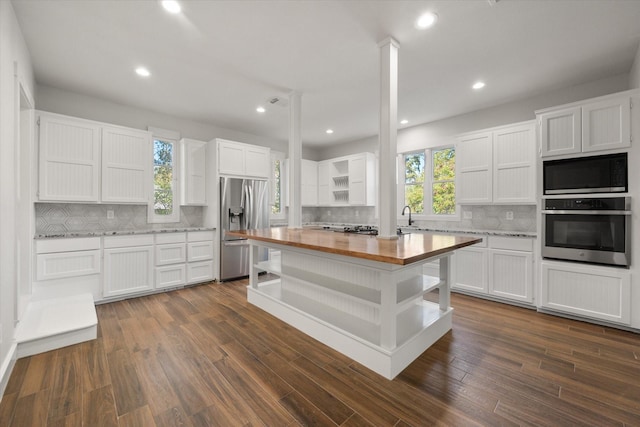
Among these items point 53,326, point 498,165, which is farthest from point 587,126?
point 53,326

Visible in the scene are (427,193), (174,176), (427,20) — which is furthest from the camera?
(427,193)

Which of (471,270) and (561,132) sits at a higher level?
(561,132)

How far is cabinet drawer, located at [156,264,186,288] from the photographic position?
3920 mm

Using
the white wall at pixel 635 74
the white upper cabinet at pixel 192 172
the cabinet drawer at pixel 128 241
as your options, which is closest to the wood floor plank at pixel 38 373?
the cabinet drawer at pixel 128 241

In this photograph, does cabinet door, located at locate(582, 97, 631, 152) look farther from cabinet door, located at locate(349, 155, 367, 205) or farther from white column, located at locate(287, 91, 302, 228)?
cabinet door, located at locate(349, 155, 367, 205)

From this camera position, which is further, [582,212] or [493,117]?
[493,117]

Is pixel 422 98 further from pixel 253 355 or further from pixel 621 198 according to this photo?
pixel 253 355

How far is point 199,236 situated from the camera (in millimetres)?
4324

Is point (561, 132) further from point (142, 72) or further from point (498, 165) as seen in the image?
point (142, 72)

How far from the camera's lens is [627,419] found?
1.56 metres

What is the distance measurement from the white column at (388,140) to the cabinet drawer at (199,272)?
10.3 feet

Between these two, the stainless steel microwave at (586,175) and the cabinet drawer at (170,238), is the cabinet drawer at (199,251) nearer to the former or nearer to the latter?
the cabinet drawer at (170,238)

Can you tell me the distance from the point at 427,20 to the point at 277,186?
4243 millimetres

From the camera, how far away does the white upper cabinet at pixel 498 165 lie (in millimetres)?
3535
